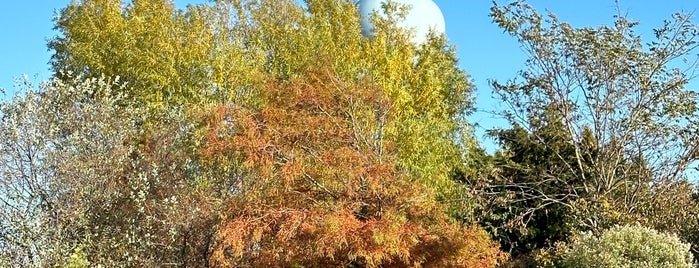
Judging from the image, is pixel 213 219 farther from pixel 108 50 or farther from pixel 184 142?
pixel 108 50

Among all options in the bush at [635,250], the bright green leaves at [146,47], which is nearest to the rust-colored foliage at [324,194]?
the bush at [635,250]

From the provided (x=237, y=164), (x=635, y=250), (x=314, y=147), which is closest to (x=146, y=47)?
(x=237, y=164)

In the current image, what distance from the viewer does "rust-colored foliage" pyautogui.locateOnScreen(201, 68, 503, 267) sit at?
474 inches

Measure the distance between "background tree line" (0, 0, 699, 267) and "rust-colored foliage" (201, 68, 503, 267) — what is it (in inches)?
1.5

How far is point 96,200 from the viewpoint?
13.9 m

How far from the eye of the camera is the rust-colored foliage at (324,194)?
1204 cm

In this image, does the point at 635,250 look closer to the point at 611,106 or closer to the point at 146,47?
the point at 611,106

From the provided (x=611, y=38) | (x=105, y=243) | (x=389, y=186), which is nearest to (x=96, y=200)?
(x=105, y=243)

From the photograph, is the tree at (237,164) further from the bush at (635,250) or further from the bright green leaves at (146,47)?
the bush at (635,250)

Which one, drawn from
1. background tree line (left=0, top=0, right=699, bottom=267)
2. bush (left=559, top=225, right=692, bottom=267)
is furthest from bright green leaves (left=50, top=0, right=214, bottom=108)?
bush (left=559, top=225, right=692, bottom=267)

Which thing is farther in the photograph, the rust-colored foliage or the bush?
the bush

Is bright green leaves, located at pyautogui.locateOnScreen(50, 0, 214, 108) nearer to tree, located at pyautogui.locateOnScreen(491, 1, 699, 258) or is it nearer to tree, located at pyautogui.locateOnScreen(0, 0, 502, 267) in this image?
tree, located at pyautogui.locateOnScreen(0, 0, 502, 267)

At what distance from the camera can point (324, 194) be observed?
13.0 m

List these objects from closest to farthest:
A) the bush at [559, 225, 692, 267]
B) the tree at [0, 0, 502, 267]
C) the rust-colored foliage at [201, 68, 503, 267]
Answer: the rust-colored foliage at [201, 68, 503, 267]
the bush at [559, 225, 692, 267]
the tree at [0, 0, 502, 267]
